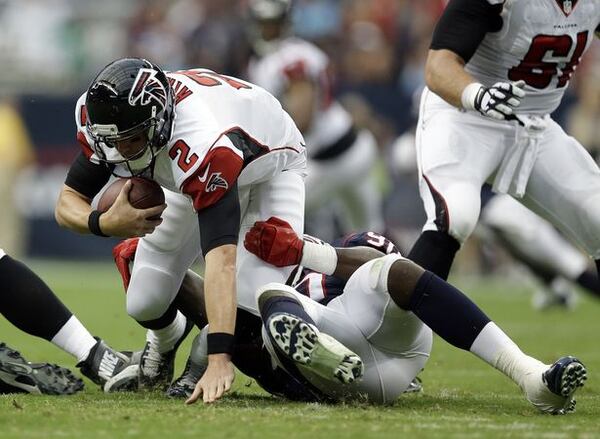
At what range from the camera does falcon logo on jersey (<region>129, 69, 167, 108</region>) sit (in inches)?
164

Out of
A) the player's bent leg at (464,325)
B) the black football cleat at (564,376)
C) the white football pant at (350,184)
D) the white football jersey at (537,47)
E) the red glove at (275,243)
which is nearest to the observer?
the black football cleat at (564,376)

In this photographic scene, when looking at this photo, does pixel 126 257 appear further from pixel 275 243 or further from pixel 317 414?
pixel 317 414

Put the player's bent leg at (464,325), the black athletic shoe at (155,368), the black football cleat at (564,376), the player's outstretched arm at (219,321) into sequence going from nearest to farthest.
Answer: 1. the black football cleat at (564,376)
2. the player's bent leg at (464,325)
3. the player's outstretched arm at (219,321)
4. the black athletic shoe at (155,368)

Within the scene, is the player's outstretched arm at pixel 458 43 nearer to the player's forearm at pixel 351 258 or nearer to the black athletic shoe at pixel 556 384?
the player's forearm at pixel 351 258

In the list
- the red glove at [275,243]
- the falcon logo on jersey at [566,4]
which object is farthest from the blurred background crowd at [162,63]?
the red glove at [275,243]

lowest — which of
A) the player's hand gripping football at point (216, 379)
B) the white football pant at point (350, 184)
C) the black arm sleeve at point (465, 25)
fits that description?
the white football pant at point (350, 184)

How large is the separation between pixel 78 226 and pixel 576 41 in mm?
2260

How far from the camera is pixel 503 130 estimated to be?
532cm

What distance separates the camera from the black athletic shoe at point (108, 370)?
4730 millimetres

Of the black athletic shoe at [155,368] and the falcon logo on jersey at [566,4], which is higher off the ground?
the falcon logo on jersey at [566,4]

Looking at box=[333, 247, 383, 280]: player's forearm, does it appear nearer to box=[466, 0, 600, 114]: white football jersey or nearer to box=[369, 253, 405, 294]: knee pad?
box=[369, 253, 405, 294]: knee pad

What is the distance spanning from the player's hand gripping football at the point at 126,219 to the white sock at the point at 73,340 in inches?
22.3

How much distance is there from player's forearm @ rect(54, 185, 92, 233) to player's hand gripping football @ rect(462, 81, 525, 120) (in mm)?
1552

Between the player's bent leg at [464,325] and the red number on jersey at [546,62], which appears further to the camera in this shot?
the red number on jersey at [546,62]
